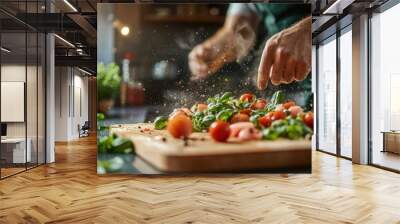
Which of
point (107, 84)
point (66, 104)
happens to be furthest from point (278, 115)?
point (66, 104)

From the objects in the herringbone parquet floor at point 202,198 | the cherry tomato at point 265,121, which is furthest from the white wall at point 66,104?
the cherry tomato at point 265,121

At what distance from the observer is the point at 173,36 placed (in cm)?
311

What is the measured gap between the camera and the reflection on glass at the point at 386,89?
6309 millimetres

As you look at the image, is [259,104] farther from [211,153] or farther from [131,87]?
[131,87]

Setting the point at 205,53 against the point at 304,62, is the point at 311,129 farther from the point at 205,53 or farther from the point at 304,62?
the point at 205,53

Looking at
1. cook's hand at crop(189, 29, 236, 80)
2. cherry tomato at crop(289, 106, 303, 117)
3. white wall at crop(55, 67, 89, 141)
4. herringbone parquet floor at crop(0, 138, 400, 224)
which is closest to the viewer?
cook's hand at crop(189, 29, 236, 80)


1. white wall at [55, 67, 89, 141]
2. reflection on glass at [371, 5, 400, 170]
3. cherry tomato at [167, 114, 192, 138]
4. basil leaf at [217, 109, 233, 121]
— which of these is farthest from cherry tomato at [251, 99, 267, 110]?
white wall at [55, 67, 89, 141]

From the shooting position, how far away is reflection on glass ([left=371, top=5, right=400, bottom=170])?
6.31m

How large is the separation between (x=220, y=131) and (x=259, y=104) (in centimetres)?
56

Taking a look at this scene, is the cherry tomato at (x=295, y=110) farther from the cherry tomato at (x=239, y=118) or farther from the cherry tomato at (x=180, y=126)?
the cherry tomato at (x=180, y=126)

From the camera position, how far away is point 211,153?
2.92m

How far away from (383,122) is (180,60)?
485cm

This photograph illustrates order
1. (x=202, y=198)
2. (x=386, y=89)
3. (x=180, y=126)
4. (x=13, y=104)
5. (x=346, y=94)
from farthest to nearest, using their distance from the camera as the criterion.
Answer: (x=346, y=94) → (x=386, y=89) → (x=13, y=104) → (x=202, y=198) → (x=180, y=126)

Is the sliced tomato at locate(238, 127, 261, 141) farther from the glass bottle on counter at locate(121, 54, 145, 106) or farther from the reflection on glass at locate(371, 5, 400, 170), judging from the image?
the reflection on glass at locate(371, 5, 400, 170)
